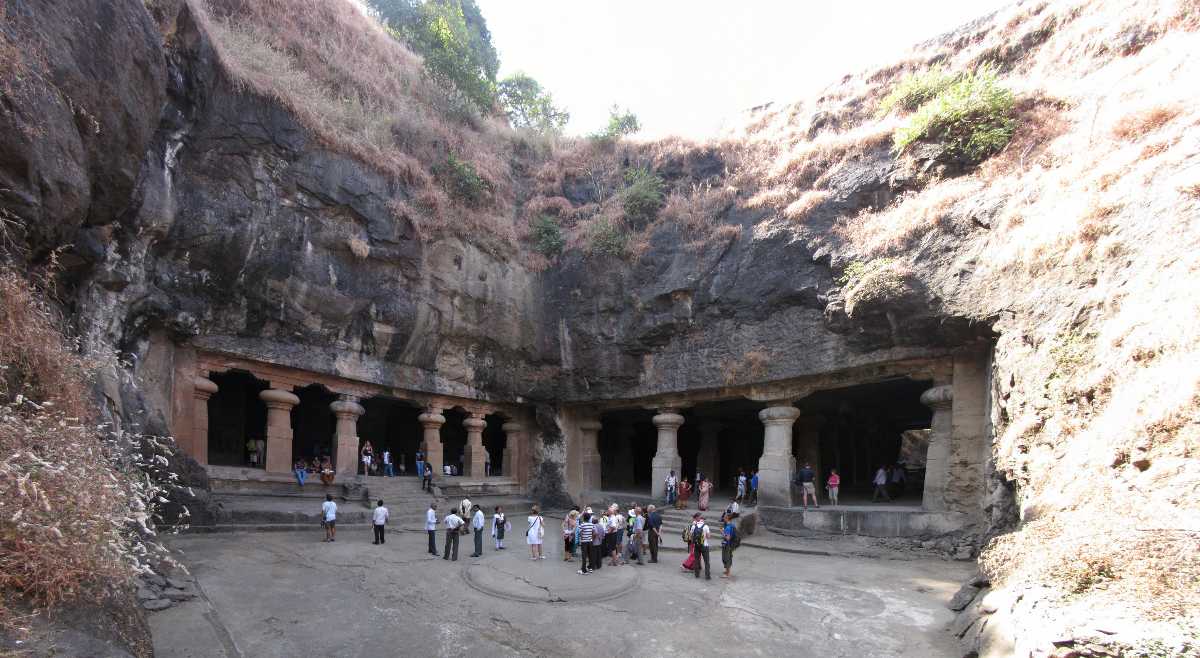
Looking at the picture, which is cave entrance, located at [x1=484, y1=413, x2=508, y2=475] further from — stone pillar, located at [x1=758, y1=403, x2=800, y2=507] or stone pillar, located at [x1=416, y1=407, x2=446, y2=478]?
stone pillar, located at [x1=758, y1=403, x2=800, y2=507]

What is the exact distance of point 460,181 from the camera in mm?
18000

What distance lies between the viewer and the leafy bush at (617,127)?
77.1 ft

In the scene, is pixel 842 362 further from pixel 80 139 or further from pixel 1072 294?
pixel 80 139

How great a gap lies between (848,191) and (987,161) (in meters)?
2.96

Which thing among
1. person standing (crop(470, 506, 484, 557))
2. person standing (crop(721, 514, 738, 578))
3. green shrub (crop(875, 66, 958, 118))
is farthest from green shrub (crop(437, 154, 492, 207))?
person standing (crop(721, 514, 738, 578))

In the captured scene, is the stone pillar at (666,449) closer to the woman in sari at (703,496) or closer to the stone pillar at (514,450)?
the woman in sari at (703,496)

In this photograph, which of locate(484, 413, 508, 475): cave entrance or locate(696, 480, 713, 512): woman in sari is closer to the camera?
locate(696, 480, 713, 512): woman in sari

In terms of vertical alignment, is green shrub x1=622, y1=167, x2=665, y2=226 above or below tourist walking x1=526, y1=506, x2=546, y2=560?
above

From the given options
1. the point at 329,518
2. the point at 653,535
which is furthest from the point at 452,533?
the point at 653,535

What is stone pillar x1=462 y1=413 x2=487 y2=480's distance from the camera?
1847 centimetres

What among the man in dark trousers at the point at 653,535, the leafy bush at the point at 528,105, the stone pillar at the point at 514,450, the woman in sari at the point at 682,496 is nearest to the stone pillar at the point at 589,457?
the stone pillar at the point at 514,450

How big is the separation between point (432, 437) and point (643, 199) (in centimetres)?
976

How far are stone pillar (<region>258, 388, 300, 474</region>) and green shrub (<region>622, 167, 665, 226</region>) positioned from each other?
36.0ft

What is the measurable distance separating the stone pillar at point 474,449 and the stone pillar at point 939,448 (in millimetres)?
12294
